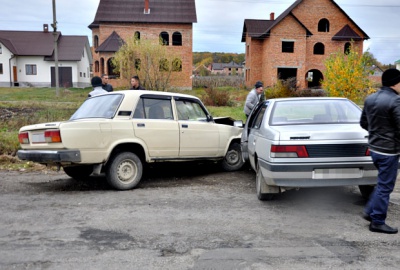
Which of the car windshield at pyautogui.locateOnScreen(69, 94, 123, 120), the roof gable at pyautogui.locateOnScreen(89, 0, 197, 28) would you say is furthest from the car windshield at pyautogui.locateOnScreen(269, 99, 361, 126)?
the roof gable at pyautogui.locateOnScreen(89, 0, 197, 28)

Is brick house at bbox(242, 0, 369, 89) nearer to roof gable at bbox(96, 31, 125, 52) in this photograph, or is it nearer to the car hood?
roof gable at bbox(96, 31, 125, 52)

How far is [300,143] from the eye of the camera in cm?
556

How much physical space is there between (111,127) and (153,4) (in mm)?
40363

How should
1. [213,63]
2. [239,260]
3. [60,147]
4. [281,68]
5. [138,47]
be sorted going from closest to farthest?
[239,260], [60,147], [138,47], [281,68], [213,63]

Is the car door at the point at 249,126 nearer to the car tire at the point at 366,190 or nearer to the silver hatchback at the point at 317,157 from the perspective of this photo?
the silver hatchback at the point at 317,157

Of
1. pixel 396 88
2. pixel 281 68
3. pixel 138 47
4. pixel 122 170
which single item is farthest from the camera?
pixel 281 68

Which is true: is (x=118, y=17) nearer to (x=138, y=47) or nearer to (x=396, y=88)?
(x=138, y=47)

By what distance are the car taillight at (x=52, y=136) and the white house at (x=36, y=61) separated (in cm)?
4522

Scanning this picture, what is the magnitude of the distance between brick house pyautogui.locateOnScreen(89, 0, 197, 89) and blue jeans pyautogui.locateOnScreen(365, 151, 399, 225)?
37.7m

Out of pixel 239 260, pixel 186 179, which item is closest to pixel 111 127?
pixel 186 179

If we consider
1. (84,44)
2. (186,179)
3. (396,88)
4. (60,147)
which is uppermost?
(84,44)

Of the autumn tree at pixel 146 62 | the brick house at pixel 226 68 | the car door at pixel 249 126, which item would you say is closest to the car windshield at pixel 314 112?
the car door at pixel 249 126

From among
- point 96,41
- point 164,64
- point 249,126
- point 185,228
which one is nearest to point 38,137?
point 185,228

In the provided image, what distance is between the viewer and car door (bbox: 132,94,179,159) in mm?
7301
